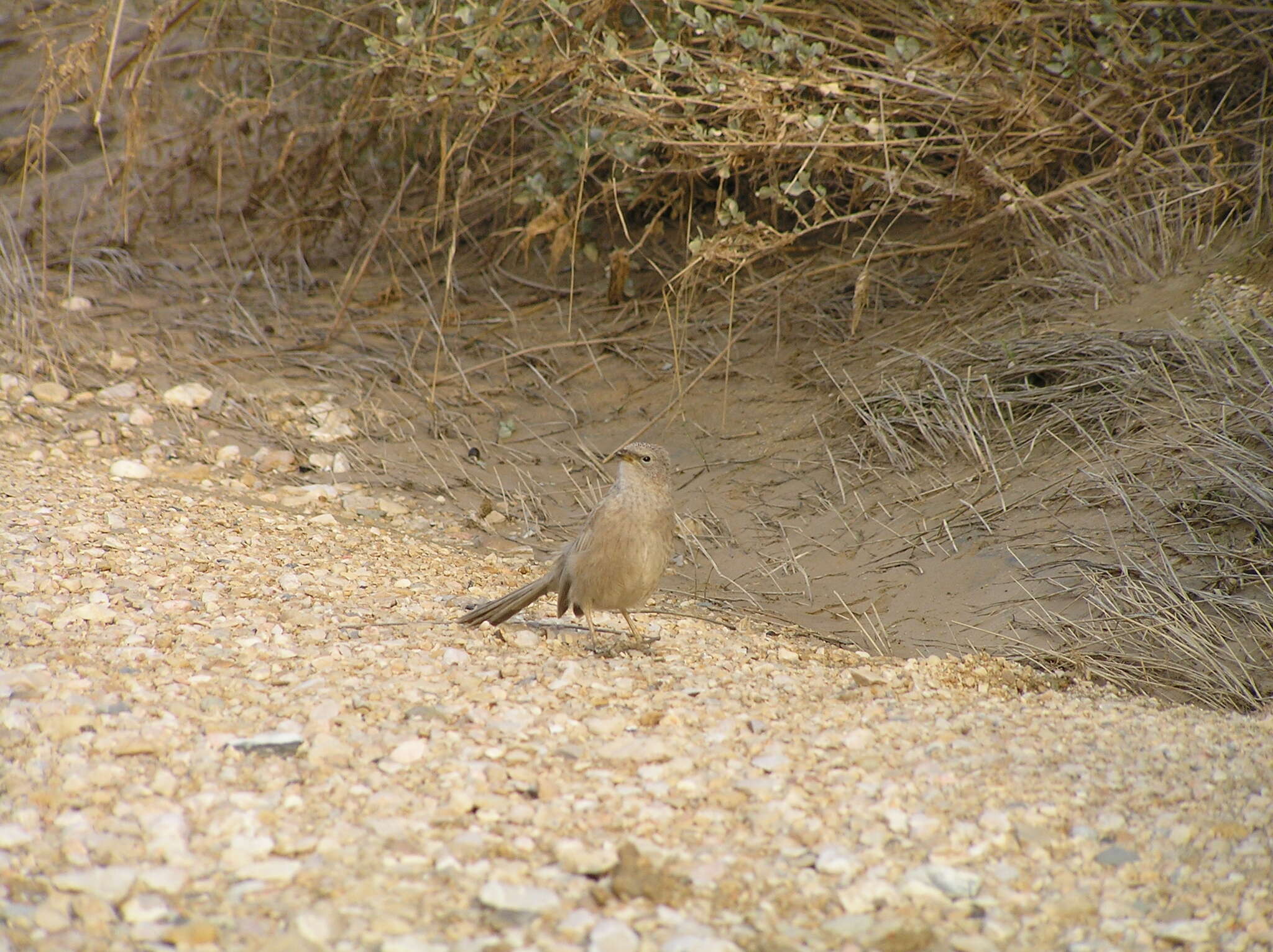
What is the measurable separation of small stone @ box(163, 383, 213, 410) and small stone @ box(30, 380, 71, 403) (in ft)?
1.80

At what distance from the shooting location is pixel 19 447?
21.0ft

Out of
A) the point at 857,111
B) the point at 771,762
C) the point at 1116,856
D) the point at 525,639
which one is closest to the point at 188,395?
the point at 525,639

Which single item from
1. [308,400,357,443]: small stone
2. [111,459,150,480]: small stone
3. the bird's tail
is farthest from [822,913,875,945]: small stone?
[308,400,357,443]: small stone

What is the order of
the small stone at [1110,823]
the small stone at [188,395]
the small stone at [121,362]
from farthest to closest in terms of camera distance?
the small stone at [121,362], the small stone at [188,395], the small stone at [1110,823]

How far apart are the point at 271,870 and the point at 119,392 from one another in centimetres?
540

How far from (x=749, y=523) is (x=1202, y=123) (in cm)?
349

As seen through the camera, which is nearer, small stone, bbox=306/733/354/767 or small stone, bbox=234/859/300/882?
small stone, bbox=234/859/300/882

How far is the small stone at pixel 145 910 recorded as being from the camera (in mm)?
2365

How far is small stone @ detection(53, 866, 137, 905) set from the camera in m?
2.44

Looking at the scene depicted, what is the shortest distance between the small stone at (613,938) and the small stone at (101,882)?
0.95 metres

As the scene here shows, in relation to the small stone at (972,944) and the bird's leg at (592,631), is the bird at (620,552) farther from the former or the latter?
the small stone at (972,944)

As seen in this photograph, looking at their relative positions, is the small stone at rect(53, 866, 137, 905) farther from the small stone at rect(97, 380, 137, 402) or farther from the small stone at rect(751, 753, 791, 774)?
the small stone at rect(97, 380, 137, 402)

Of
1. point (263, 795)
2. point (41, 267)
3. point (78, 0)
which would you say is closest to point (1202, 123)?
point (263, 795)

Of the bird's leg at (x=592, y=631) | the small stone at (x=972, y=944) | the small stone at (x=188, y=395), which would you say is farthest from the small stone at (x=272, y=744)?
the small stone at (x=188, y=395)
